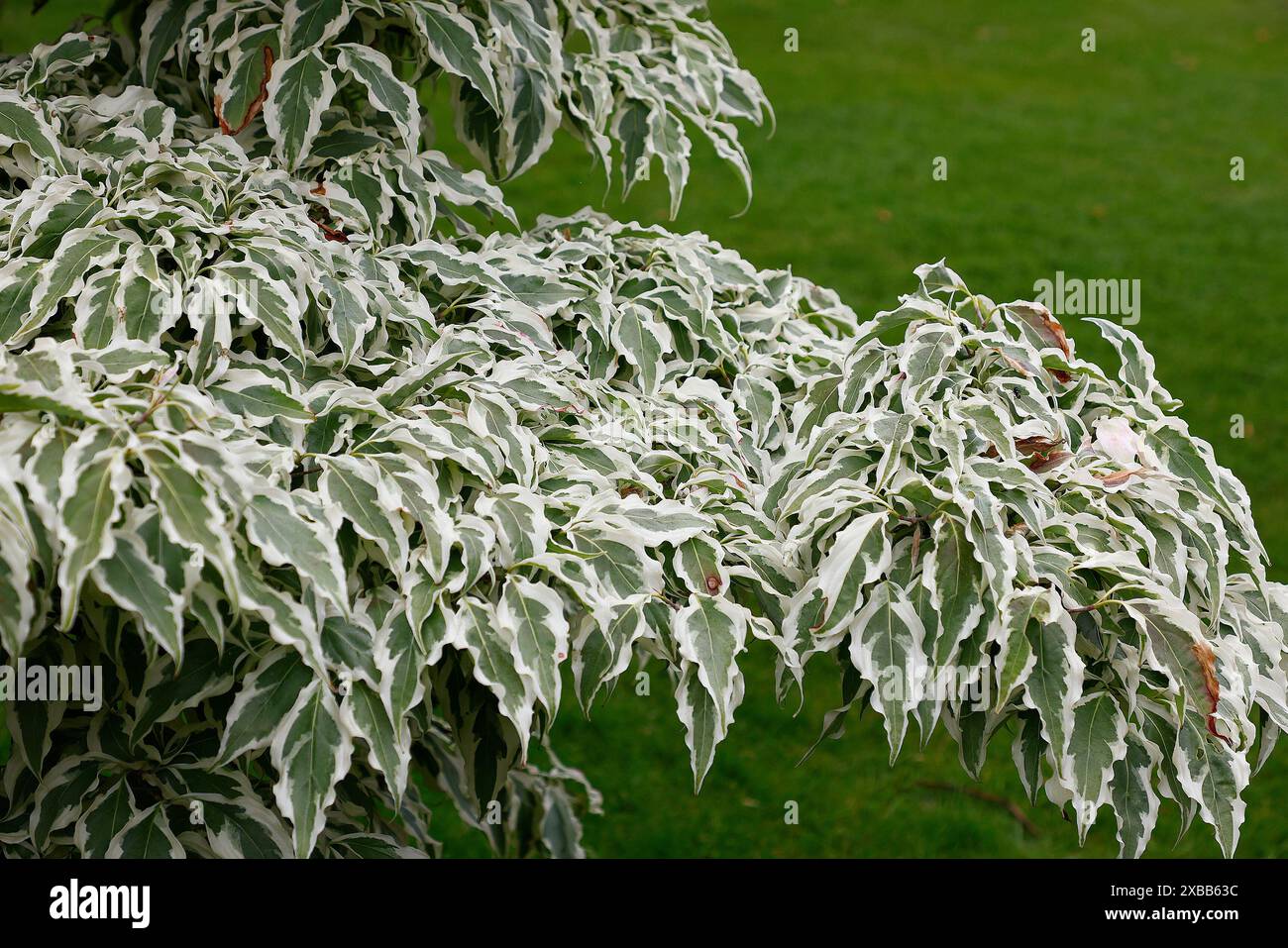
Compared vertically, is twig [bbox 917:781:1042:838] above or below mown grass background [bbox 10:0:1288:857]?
below

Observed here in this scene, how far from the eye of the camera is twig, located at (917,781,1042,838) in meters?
3.44

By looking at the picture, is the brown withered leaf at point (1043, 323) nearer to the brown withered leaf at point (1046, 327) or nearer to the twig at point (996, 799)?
the brown withered leaf at point (1046, 327)

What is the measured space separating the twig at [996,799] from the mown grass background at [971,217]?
0.7 inches

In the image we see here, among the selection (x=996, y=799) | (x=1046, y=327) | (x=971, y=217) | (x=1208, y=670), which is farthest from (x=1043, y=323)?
(x=971, y=217)

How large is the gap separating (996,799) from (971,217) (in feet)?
11.5

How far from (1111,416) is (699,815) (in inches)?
79.2

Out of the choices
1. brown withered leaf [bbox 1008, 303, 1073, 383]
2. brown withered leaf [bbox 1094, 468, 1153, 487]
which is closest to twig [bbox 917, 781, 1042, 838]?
brown withered leaf [bbox 1008, 303, 1073, 383]

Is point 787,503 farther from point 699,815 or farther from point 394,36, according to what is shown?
point 699,815

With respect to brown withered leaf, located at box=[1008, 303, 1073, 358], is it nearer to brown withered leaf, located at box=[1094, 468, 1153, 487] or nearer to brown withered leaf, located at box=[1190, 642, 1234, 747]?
brown withered leaf, located at box=[1094, 468, 1153, 487]

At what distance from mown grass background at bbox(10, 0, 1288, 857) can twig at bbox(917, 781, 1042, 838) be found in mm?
18

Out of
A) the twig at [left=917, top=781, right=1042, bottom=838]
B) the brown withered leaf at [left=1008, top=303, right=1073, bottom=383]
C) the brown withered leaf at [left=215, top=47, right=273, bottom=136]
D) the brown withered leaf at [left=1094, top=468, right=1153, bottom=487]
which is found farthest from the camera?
the twig at [left=917, top=781, right=1042, bottom=838]

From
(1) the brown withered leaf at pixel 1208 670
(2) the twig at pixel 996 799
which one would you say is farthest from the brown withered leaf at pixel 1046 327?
(2) the twig at pixel 996 799

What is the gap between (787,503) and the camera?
5.56 ft
